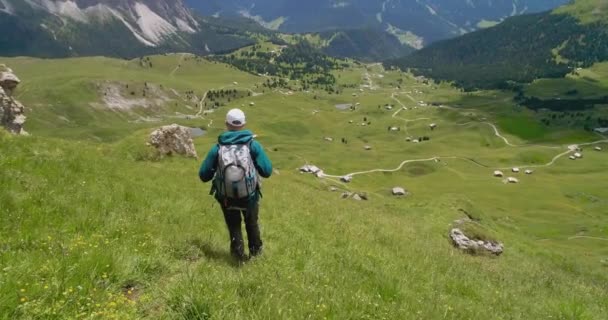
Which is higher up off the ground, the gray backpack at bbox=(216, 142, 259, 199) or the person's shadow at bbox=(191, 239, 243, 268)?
the gray backpack at bbox=(216, 142, 259, 199)

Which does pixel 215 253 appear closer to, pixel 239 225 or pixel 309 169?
pixel 239 225

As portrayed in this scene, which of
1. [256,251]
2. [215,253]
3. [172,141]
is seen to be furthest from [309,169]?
[215,253]

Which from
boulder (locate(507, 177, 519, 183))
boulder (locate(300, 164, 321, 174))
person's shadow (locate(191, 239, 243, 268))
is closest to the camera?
person's shadow (locate(191, 239, 243, 268))

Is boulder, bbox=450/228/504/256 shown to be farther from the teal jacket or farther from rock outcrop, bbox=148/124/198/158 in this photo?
the teal jacket

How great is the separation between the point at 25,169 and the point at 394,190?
12112cm

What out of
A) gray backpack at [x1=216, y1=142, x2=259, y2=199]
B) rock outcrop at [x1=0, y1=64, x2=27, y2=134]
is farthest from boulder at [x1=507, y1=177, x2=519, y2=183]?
gray backpack at [x1=216, y1=142, x2=259, y2=199]

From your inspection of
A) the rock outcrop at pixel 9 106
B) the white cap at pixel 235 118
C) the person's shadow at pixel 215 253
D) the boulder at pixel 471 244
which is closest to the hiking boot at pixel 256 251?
the person's shadow at pixel 215 253

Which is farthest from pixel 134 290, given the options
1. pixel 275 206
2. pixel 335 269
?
pixel 275 206

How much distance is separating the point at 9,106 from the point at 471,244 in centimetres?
4097

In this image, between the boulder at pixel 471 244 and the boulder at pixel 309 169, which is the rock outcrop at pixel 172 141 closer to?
the boulder at pixel 471 244

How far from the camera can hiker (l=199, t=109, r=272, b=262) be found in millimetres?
11430

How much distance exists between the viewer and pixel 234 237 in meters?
12.5

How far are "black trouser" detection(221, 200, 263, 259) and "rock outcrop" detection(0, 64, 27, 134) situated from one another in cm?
3756

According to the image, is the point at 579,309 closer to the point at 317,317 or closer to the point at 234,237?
the point at 317,317
